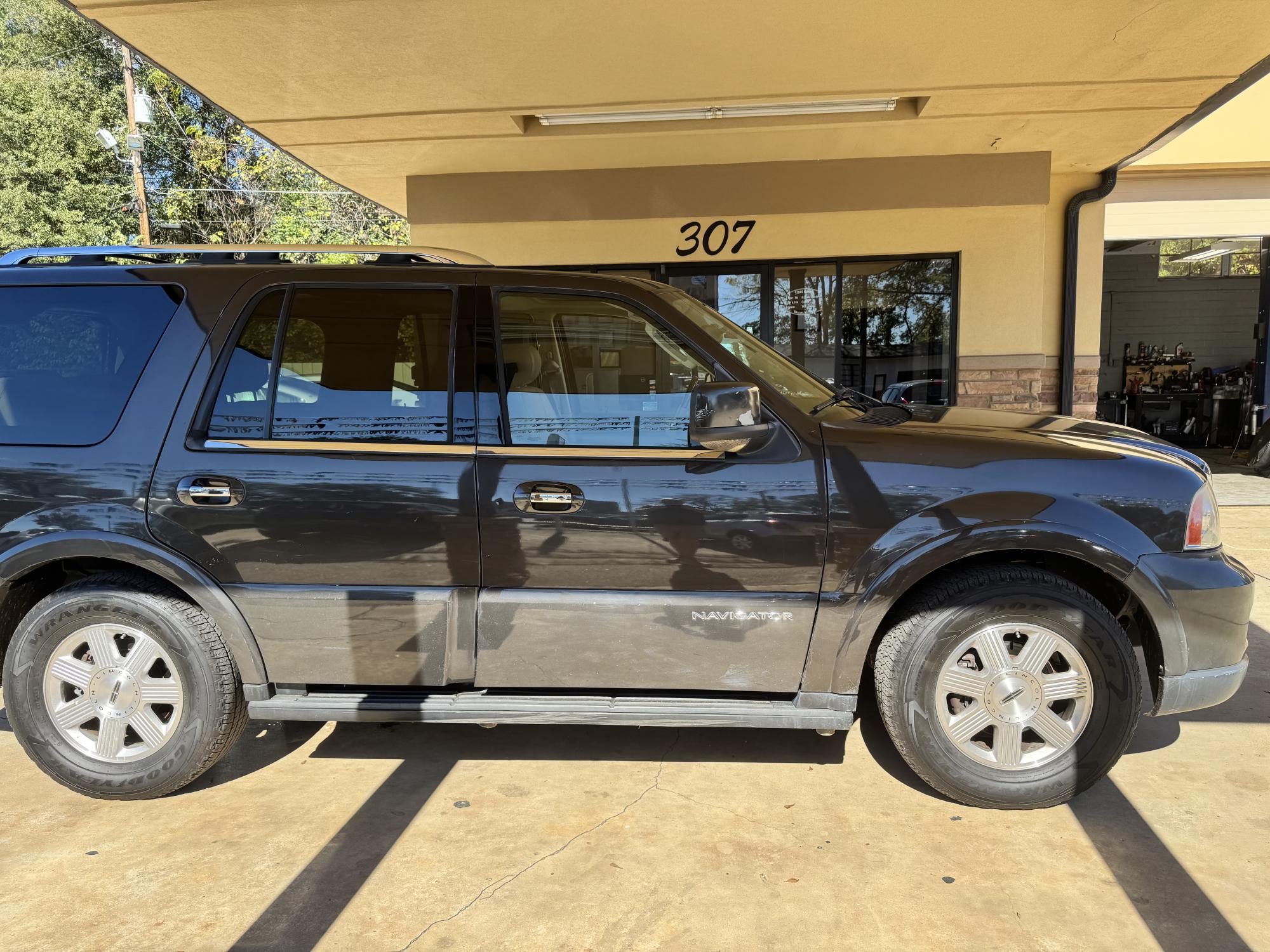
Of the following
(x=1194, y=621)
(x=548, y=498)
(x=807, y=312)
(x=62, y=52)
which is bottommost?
(x=1194, y=621)

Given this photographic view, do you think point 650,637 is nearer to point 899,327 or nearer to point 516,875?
point 516,875

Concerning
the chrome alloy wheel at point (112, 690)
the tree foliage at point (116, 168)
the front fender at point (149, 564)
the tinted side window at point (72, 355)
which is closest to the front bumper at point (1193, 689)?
the front fender at point (149, 564)

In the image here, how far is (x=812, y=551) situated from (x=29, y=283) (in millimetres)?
3125

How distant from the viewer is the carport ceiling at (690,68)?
5238 mm

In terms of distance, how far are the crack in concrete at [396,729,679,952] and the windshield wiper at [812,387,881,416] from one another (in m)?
1.61

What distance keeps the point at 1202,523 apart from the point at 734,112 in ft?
18.0

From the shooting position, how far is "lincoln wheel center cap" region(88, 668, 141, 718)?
3117 mm

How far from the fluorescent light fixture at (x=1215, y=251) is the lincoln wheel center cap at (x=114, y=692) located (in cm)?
1838

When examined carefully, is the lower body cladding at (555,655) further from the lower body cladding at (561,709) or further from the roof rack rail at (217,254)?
the roof rack rail at (217,254)

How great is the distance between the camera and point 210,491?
298 cm

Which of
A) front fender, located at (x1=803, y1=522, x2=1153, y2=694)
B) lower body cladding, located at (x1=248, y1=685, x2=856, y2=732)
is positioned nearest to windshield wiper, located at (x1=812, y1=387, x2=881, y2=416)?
front fender, located at (x1=803, y1=522, x2=1153, y2=694)

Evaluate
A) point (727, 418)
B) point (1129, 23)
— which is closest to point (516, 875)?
point (727, 418)

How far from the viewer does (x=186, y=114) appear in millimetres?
26281

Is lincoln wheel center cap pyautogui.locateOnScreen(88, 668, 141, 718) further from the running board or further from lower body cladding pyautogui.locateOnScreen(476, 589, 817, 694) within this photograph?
lower body cladding pyautogui.locateOnScreen(476, 589, 817, 694)
